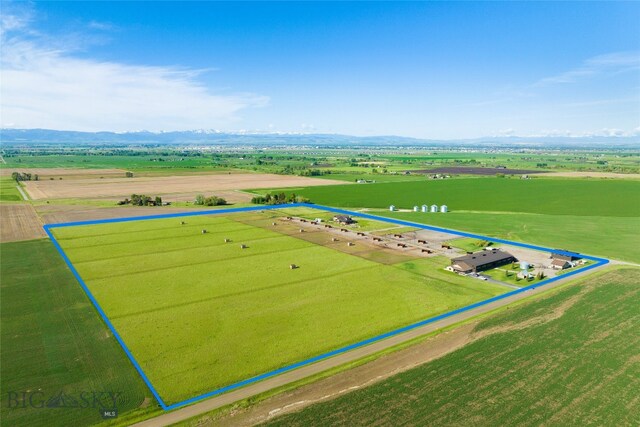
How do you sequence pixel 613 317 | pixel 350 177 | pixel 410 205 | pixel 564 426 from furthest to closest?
pixel 350 177 < pixel 410 205 < pixel 613 317 < pixel 564 426

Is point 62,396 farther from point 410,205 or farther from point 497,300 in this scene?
point 410,205

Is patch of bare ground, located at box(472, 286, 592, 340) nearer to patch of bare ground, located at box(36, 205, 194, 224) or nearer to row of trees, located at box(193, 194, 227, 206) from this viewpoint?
patch of bare ground, located at box(36, 205, 194, 224)

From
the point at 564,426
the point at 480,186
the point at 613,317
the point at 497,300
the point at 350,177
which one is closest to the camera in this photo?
the point at 564,426

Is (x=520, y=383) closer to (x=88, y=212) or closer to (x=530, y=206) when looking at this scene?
(x=530, y=206)

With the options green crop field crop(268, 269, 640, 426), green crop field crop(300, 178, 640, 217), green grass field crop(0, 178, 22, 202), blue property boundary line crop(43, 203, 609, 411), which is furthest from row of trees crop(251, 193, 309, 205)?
green crop field crop(268, 269, 640, 426)

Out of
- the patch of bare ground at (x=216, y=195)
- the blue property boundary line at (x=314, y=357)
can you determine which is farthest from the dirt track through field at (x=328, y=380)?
the patch of bare ground at (x=216, y=195)

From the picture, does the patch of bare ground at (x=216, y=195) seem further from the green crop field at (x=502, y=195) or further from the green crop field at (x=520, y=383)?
the green crop field at (x=520, y=383)

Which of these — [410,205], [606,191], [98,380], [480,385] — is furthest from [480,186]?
[98,380]
